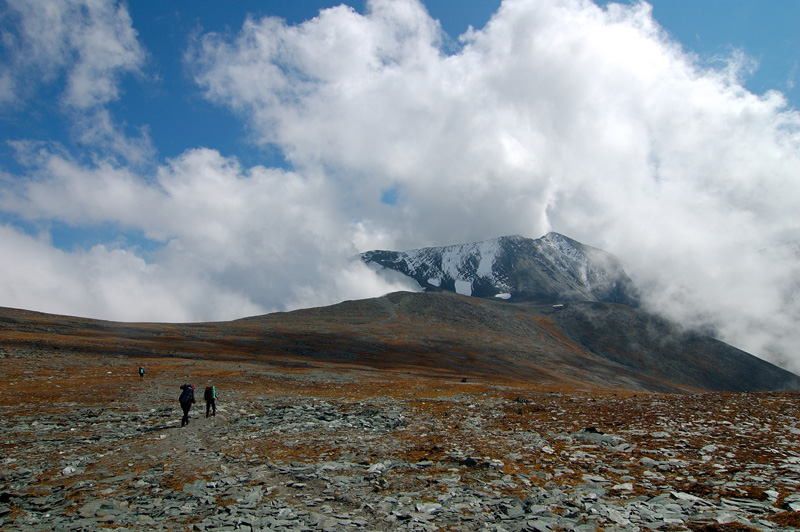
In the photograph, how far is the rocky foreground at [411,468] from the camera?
960cm

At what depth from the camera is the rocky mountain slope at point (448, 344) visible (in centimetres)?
8952

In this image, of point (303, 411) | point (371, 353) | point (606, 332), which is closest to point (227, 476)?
point (303, 411)

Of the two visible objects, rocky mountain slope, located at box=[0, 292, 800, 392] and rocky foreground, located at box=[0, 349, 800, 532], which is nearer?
rocky foreground, located at box=[0, 349, 800, 532]

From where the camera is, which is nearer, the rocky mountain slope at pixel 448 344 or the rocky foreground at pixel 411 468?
the rocky foreground at pixel 411 468

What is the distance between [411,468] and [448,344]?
4678 inches

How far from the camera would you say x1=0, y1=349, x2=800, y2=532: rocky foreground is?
9602mm

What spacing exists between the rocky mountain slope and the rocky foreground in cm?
5632

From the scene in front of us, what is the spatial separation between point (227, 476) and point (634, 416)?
18058 mm

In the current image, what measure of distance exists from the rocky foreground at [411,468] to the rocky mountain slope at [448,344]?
56315mm

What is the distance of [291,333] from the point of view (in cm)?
12544

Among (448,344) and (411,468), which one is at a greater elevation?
(448,344)

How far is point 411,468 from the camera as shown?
13695mm

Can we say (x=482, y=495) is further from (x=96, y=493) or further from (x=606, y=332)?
(x=606, y=332)

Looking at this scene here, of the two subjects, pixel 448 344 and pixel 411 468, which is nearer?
pixel 411 468
